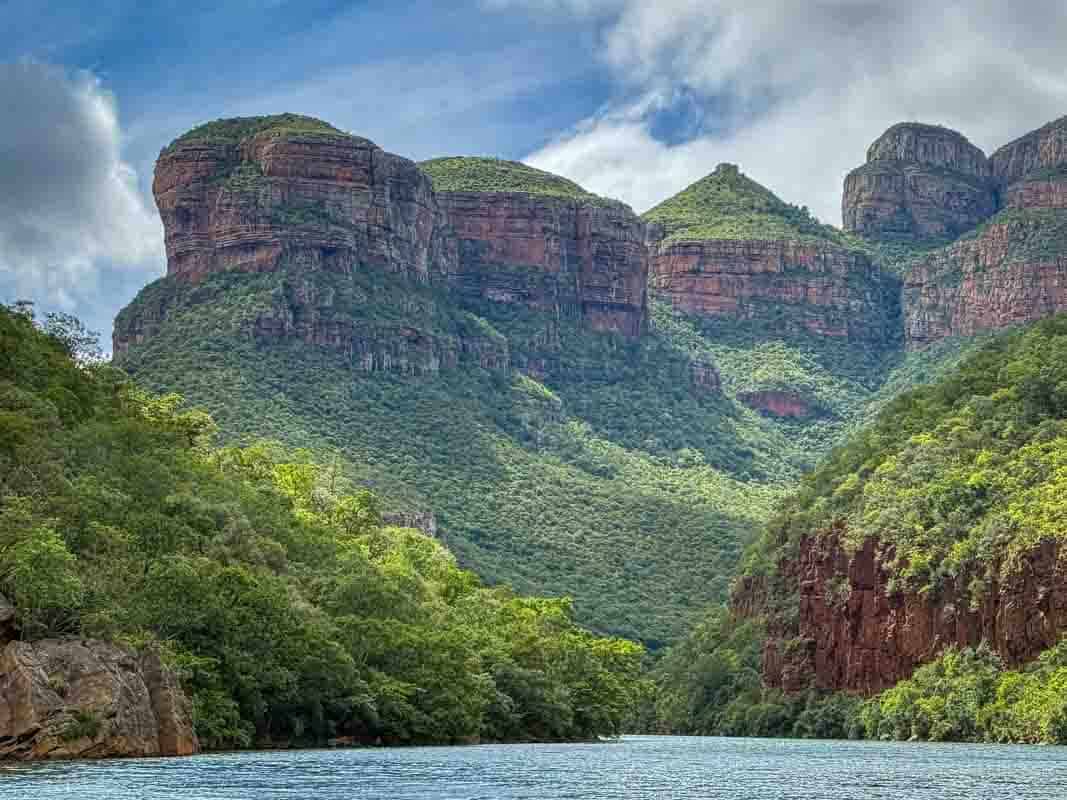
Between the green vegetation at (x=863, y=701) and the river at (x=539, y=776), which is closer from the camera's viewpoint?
the river at (x=539, y=776)

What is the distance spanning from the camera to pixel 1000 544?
13688 centimetres

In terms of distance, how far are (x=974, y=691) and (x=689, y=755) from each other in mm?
31006

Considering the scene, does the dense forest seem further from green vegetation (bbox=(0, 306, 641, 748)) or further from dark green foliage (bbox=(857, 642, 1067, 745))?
green vegetation (bbox=(0, 306, 641, 748))

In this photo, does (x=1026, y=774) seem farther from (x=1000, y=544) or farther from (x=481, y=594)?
(x=481, y=594)

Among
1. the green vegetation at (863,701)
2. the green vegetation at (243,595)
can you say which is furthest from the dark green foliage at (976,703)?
the green vegetation at (243,595)

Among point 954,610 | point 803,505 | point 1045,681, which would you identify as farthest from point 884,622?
point 803,505

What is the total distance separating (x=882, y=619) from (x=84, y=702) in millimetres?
82691

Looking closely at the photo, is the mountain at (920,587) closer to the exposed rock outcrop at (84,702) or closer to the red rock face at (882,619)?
the red rock face at (882,619)

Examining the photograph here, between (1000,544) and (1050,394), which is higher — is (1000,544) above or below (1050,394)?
below

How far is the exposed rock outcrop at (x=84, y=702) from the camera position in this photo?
76.5 meters

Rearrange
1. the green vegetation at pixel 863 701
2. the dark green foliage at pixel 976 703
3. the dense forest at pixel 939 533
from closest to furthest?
the dark green foliage at pixel 976 703
the green vegetation at pixel 863 701
the dense forest at pixel 939 533

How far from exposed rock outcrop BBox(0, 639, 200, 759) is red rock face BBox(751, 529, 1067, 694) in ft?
219

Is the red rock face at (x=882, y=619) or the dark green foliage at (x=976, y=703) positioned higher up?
the red rock face at (x=882, y=619)

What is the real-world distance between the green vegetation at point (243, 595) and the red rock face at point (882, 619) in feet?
51.0
